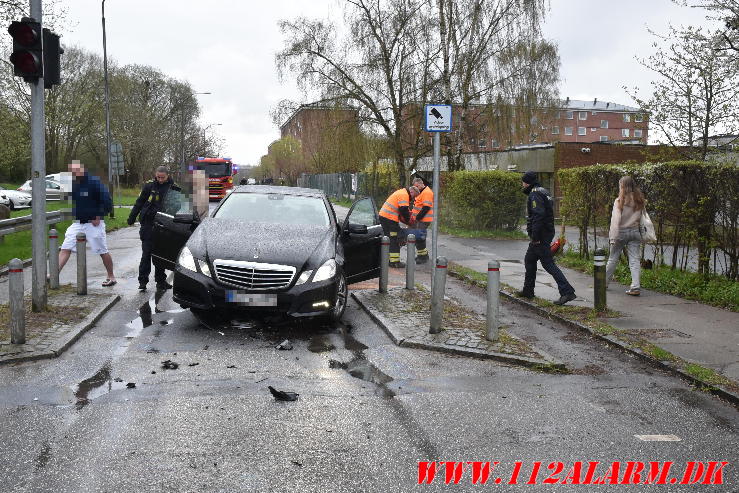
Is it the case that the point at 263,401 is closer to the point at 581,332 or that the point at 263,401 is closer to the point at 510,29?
the point at 581,332

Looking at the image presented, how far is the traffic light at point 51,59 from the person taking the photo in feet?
25.5

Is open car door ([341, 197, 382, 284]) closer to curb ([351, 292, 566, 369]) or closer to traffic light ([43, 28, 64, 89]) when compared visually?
curb ([351, 292, 566, 369])

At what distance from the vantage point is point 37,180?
7.94m

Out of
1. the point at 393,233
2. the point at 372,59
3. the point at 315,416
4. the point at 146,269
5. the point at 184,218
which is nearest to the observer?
the point at 315,416

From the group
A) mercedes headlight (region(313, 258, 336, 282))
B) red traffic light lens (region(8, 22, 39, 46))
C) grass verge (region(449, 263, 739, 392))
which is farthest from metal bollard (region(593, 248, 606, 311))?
red traffic light lens (region(8, 22, 39, 46))

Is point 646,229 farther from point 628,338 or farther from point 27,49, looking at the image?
point 27,49

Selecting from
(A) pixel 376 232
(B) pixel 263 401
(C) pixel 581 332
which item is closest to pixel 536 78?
(A) pixel 376 232

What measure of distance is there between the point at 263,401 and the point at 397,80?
22.0 meters

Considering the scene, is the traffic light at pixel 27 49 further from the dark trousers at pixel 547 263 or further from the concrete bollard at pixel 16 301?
the dark trousers at pixel 547 263

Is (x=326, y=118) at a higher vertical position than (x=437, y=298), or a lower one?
higher

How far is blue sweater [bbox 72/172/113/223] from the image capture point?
32.6 feet

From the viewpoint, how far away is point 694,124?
15922 mm

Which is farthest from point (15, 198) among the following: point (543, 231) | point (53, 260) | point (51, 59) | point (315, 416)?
point (315, 416)

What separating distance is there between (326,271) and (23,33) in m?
4.14
